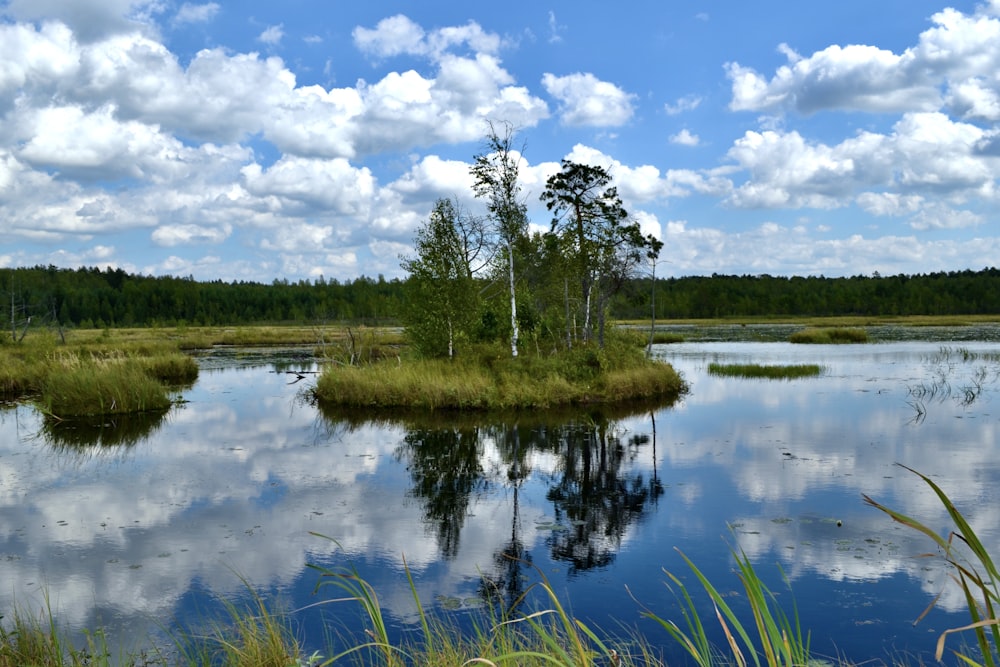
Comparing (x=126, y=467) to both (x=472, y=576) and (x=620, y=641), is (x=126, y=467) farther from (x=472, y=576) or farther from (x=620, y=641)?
(x=620, y=641)

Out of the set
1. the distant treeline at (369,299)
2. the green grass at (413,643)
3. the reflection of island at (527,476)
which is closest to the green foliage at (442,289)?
the reflection of island at (527,476)

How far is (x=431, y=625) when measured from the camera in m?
7.10

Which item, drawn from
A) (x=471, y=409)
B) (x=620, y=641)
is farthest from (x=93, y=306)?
(x=620, y=641)

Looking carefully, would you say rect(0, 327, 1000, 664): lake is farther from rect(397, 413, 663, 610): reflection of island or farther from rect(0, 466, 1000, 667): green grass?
rect(0, 466, 1000, 667): green grass

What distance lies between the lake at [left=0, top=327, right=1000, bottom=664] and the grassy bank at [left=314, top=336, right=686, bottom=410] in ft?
4.77

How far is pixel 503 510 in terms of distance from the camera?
1191 centimetres

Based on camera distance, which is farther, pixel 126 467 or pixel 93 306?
pixel 93 306

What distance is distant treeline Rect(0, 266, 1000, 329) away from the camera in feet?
374

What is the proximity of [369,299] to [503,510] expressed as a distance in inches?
4617

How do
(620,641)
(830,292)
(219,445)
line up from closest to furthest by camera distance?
1. (620,641)
2. (219,445)
3. (830,292)

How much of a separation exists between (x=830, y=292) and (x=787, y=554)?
13924cm

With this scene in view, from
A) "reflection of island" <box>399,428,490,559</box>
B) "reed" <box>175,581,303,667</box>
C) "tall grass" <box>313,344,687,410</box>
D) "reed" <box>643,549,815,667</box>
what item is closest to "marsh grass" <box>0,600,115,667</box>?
"reed" <box>175,581,303,667</box>

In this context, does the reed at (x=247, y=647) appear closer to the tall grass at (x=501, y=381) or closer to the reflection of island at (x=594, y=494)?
the reflection of island at (x=594, y=494)

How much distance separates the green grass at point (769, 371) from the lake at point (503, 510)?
23.7 feet
